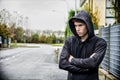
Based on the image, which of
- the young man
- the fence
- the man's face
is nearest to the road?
the fence

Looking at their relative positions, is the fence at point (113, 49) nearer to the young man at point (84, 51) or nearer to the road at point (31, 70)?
the road at point (31, 70)

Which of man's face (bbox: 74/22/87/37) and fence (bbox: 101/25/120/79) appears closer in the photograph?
man's face (bbox: 74/22/87/37)

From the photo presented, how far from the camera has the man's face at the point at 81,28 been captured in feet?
13.8

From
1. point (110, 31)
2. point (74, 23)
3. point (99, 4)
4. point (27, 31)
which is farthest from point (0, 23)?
point (74, 23)

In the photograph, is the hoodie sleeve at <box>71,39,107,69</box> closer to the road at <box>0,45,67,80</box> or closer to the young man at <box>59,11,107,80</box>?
the young man at <box>59,11,107,80</box>

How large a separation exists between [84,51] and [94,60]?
0.16m

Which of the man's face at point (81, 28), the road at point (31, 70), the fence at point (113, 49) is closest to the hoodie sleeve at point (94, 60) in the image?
the man's face at point (81, 28)

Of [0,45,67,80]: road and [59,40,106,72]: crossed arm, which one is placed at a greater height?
[59,40,106,72]: crossed arm

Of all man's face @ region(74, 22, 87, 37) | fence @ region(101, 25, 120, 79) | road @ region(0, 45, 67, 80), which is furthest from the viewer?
road @ region(0, 45, 67, 80)

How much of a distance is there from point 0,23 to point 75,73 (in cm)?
4863

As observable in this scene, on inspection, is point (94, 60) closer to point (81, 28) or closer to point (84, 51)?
point (84, 51)

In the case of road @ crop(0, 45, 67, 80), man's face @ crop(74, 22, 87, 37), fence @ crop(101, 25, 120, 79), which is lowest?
road @ crop(0, 45, 67, 80)

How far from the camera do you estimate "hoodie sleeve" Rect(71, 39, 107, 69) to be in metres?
4.25

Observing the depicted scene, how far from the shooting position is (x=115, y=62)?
29.4 ft
